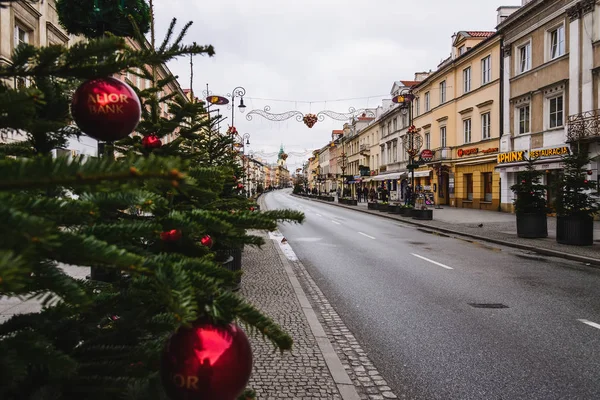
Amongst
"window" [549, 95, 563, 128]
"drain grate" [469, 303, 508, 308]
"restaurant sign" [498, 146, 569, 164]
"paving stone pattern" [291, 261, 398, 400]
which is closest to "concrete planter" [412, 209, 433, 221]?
"restaurant sign" [498, 146, 569, 164]

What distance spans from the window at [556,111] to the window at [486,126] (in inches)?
248

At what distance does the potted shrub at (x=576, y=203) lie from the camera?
1293 cm

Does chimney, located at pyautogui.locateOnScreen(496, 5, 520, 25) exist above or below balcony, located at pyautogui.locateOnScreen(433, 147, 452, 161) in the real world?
above

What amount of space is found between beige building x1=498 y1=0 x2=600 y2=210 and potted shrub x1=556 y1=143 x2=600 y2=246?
489cm

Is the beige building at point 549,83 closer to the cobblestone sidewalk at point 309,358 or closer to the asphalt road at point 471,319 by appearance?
the asphalt road at point 471,319

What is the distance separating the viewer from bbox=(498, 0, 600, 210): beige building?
20.9 meters

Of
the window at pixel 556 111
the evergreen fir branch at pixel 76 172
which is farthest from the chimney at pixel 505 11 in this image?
the evergreen fir branch at pixel 76 172

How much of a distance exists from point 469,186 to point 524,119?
325 inches

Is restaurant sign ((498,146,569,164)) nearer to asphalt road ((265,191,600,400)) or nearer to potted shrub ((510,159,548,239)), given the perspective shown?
potted shrub ((510,159,548,239))

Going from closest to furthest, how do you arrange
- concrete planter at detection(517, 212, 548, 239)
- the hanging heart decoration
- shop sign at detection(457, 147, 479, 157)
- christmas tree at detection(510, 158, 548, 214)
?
christmas tree at detection(510, 158, 548, 214), concrete planter at detection(517, 212, 548, 239), the hanging heart decoration, shop sign at detection(457, 147, 479, 157)

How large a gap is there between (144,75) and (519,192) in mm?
14543

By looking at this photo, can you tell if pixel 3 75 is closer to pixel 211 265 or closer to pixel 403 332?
pixel 211 265

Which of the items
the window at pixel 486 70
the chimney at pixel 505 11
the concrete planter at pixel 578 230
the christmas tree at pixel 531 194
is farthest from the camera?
the window at pixel 486 70

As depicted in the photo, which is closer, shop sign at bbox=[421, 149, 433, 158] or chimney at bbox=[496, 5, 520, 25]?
chimney at bbox=[496, 5, 520, 25]
